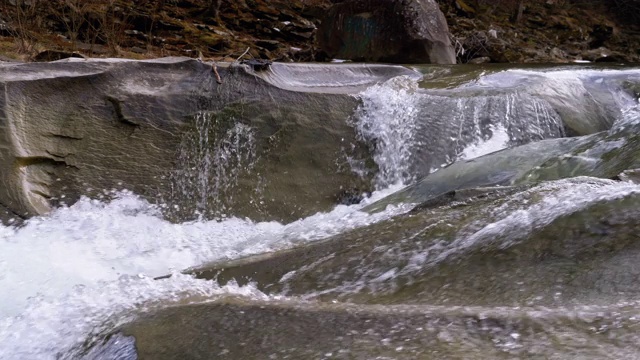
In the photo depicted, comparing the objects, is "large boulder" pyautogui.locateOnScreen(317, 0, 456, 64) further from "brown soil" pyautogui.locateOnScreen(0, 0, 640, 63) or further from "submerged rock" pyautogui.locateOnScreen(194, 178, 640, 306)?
"submerged rock" pyautogui.locateOnScreen(194, 178, 640, 306)

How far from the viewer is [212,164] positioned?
4555 millimetres

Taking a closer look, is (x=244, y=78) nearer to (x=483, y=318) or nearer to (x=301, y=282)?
(x=301, y=282)

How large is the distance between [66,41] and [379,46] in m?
4.06

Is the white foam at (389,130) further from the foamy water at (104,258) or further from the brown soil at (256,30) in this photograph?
the brown soil at (256,30)

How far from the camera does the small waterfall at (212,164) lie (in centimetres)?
448

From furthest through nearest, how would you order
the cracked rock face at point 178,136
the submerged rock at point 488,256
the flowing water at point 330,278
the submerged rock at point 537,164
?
the cracked rock face at point 178,136 → the submerged rock at point 537,164 → the submerged rock at point 488,256 → the flowing water at point 330,278

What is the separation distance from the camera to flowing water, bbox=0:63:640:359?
64.2 inches

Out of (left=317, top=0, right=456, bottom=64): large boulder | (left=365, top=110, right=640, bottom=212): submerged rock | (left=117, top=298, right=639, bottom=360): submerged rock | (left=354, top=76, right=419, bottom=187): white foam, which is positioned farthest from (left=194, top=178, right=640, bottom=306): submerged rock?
(left=317, top=0, right=456, bottom=64): large boulder

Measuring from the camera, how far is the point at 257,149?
4598 millimetres

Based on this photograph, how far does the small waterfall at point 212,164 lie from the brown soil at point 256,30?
2.95 m

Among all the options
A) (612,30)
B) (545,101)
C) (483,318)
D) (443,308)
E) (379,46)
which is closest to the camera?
(483,318)

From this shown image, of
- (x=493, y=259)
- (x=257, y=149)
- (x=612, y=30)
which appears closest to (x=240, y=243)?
(x=257, y=149)

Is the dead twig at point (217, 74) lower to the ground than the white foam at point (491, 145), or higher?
higher

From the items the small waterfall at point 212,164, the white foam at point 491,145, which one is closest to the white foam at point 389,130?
the white foam at point 491,145
